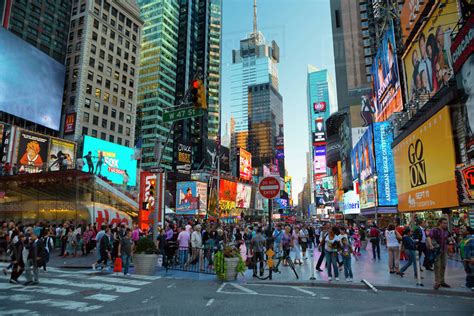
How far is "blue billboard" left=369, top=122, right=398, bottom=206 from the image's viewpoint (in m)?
36.1

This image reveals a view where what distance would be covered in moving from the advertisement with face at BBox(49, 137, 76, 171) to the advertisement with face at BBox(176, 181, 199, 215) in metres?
20.2

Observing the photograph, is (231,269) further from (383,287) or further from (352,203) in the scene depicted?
(352,203)

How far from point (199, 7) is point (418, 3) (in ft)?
393

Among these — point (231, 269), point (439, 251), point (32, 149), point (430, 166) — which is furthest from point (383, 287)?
point (32, 149)

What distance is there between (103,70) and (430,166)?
2662 inches

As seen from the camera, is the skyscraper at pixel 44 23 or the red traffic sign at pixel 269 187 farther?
the skyscraper at pixel 44 23

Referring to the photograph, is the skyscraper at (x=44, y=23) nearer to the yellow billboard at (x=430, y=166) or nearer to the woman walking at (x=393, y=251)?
the yellow billboard at (x=430, y=166)

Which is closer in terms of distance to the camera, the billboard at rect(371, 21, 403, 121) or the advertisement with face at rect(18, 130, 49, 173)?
the billboard at rect(371, 21, 403, 121)

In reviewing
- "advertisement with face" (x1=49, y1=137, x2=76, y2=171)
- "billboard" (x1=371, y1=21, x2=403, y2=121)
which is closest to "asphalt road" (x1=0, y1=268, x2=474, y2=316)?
"billboard" (x1=371, y1=21, x2=403, y2=121)

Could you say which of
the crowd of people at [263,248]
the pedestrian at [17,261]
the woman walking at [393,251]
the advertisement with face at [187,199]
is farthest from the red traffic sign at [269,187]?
the advertisement with face at [187,199]

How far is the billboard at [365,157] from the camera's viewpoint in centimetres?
3831

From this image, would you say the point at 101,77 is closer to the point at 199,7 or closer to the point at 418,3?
the point at 418,3

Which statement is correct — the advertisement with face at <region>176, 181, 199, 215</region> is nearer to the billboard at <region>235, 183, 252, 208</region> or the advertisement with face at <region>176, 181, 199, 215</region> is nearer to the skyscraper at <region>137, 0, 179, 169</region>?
the billboard at <region>235, 183, 252, 208</region>

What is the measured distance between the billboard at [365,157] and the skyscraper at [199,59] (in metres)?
67.0
